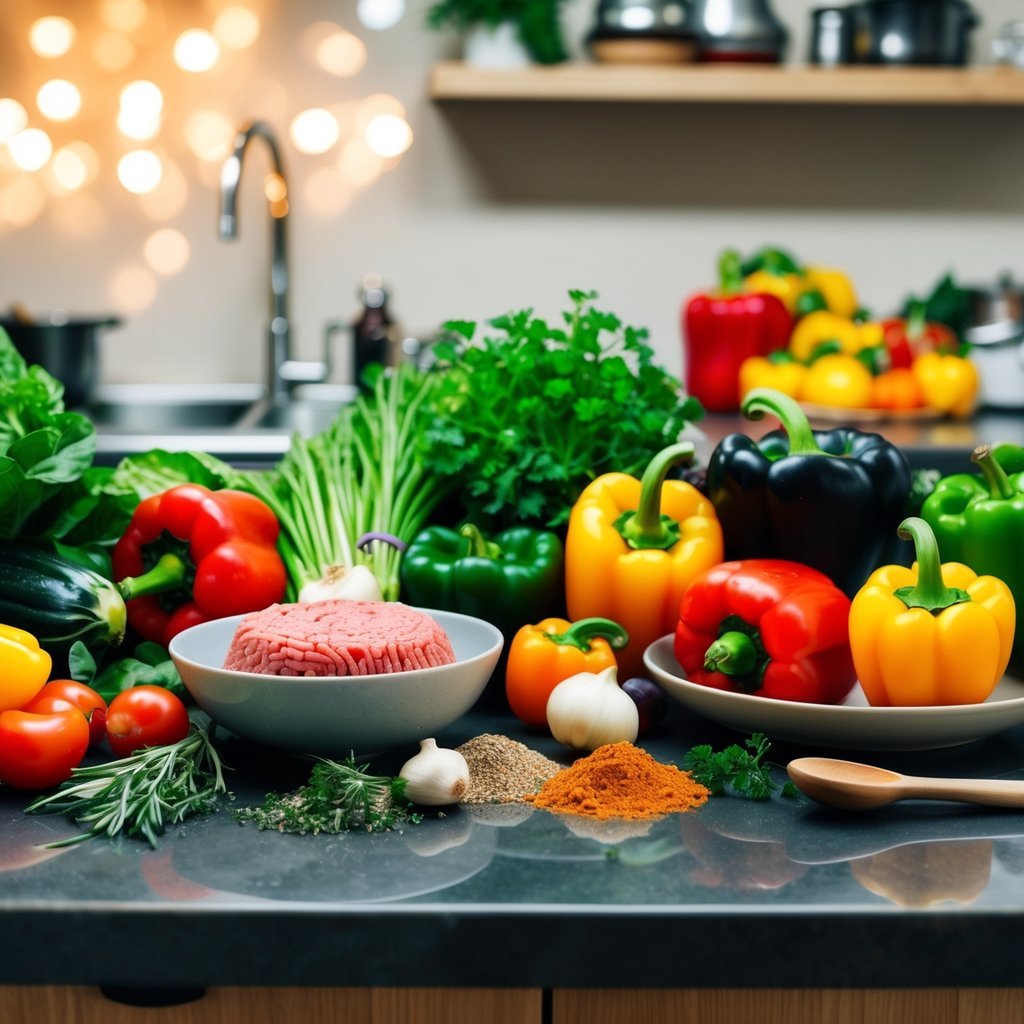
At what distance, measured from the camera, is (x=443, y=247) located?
11.3 feet

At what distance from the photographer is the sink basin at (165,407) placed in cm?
328

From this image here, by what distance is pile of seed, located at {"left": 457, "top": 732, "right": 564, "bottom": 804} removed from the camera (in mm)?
995

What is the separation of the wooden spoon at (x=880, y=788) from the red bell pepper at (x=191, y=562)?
0.54 metres

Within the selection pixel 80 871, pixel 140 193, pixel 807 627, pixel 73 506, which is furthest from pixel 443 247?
pixel 80 871

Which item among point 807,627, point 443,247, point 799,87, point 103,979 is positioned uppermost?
point 799,87

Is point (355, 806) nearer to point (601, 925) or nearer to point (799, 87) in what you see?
point (601, 925)

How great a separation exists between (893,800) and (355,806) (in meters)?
0.38

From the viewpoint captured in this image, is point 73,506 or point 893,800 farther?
point 73,506

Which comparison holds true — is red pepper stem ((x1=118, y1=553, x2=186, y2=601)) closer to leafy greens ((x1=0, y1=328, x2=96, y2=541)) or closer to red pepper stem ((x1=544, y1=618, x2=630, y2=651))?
leafy greens ((x1=0, y1=328, x2=96, y2=541))

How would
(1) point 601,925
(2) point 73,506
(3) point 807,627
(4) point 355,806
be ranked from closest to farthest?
(1) point 601,925
(4) point 355,806
(3) point 807,627
(2) point 73,506

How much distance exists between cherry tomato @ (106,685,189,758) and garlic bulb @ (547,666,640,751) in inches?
11.6

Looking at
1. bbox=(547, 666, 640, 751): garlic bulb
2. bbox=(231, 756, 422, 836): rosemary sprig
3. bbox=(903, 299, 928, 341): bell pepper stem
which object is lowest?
bbox=(231, 756, 422, 836): rosemary sprig

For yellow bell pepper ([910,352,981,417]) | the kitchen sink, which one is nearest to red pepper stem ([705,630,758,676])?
the kitchen sink

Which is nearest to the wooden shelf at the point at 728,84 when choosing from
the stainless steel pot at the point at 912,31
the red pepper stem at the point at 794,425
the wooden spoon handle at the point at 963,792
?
the stainless steel pot at the point at 912,31
